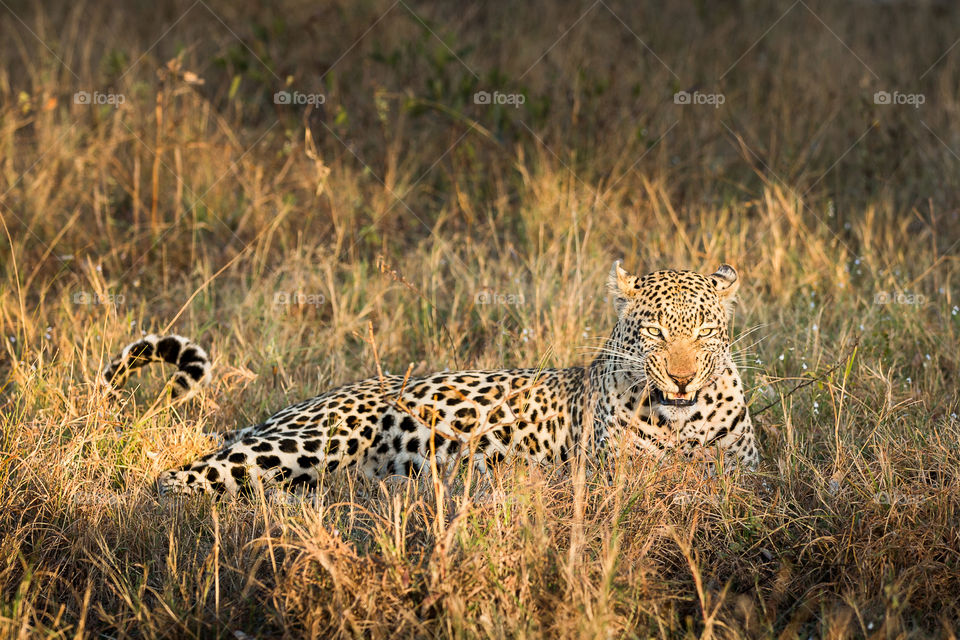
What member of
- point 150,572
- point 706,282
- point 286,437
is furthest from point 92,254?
point 706,282

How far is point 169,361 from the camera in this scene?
5.02m

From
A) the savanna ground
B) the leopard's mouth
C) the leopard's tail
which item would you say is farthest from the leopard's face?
the leopard's tail

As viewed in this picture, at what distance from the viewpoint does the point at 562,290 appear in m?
6.27

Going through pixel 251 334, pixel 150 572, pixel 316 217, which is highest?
pixel 316 217

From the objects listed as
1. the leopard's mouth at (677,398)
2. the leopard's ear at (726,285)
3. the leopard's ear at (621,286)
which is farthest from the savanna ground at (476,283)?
the leopard's ear at (621,286)

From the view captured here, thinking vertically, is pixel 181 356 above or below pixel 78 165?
below

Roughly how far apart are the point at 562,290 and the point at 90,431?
283cm

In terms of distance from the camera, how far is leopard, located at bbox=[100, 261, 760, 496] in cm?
439

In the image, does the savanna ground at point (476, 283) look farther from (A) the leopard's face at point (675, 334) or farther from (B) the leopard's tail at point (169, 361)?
(A) the leopard's face at point (675, 334)

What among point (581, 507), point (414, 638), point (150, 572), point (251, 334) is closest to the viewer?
point (414, 638)

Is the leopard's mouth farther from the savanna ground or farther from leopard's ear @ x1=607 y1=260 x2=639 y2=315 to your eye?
leopard's ear @ x1=607 y1=260 x2=639 y2=315

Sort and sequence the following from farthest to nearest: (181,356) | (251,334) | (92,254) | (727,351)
→ (92,254) < (251,334) < (181,356) < (727,351)

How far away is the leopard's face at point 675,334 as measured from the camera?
169 inches

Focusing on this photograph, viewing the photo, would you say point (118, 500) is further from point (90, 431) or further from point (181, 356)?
point (181, 356)
